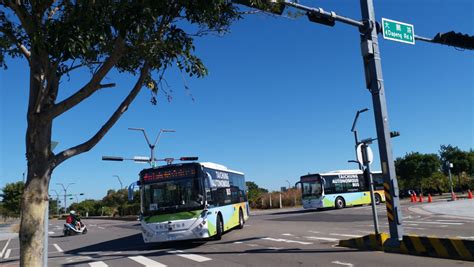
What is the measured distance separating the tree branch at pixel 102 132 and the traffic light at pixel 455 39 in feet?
31.6

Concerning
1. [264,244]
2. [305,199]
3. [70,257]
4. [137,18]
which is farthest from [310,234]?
[305,199]

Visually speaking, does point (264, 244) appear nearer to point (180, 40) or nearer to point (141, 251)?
point (141, 251)

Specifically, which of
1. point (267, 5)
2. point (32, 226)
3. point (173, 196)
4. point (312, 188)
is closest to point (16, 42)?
point (32, 226)

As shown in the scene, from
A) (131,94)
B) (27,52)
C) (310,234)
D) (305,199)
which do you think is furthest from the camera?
(305,199)

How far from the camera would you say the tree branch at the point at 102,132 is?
24.6 ft

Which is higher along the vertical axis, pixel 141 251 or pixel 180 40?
pixel 180 40

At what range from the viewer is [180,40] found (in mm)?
8445

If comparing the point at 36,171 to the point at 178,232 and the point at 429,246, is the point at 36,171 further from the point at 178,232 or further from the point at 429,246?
the point at 178,232

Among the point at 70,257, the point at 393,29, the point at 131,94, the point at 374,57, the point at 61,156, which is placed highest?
the point at 393,29

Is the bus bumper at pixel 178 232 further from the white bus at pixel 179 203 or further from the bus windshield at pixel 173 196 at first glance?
the bus windshield at pixel 173 196

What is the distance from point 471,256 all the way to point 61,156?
8.17 m

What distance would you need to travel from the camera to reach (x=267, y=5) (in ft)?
30.5

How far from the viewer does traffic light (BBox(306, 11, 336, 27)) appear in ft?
38.8

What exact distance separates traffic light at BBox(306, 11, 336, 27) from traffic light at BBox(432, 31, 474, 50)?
13.1 feet
